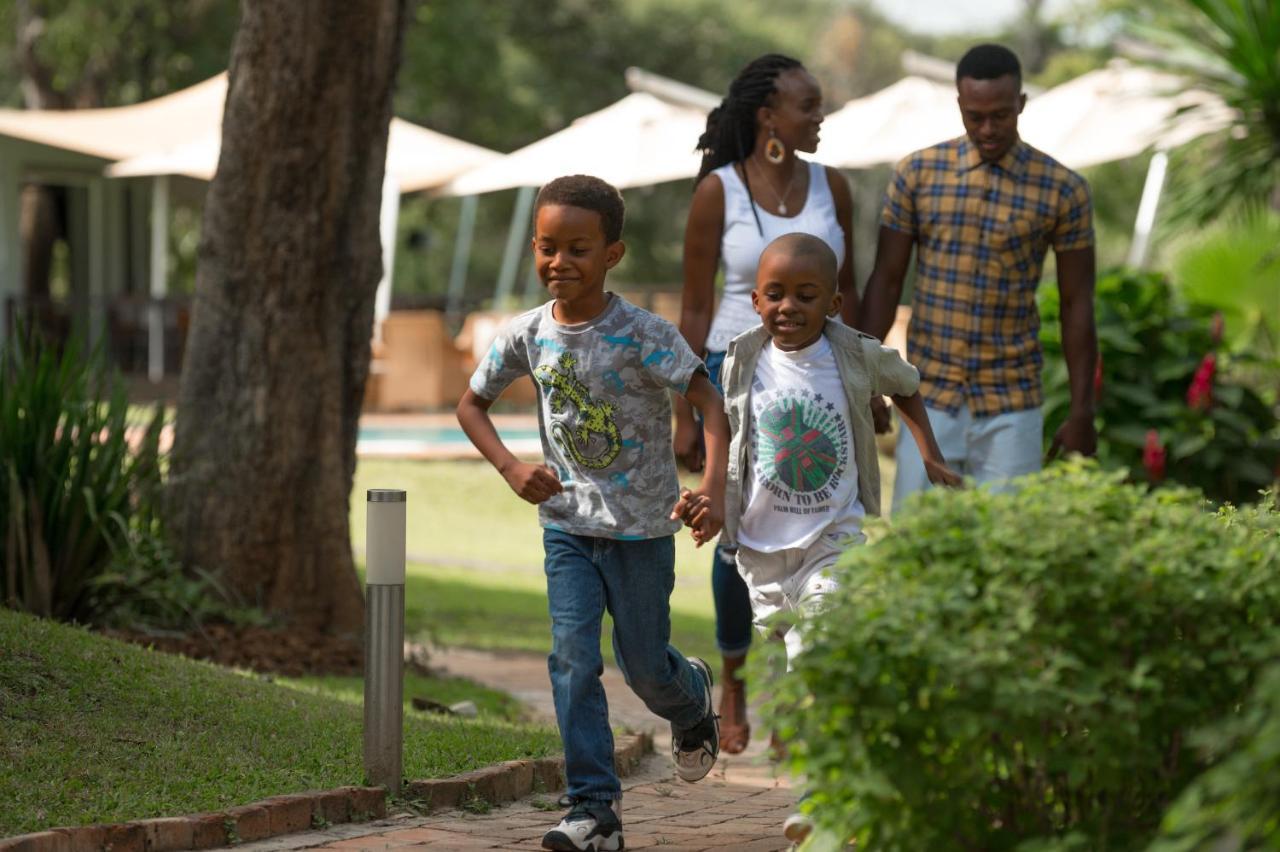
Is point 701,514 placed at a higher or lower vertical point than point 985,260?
lower

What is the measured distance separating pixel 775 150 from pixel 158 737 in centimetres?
272

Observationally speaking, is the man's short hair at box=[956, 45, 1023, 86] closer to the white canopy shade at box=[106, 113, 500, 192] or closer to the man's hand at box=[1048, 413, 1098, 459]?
the man's hand at box=[1048, 413, 1098, 459]

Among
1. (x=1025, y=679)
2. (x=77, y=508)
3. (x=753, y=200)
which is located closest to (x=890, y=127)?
(x=77, y=508)

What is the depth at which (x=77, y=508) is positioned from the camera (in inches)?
319

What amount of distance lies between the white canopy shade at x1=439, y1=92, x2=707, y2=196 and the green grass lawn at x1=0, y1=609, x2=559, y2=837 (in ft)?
49.8

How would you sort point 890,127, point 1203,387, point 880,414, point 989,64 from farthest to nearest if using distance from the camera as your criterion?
point 890,127
point 1203,387
point 989,64
point 880,414

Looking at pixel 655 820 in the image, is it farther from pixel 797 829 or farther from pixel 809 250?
pixel 809 250

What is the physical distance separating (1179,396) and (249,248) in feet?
17.6

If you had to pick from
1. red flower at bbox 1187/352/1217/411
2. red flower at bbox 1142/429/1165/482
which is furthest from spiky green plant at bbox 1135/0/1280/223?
red flower at bbox 1142/429/1165/482

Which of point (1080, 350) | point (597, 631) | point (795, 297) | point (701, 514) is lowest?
point (597, 631)

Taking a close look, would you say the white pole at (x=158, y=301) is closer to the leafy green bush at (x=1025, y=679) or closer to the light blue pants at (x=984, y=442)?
the light blue pants at (x=984, y=442)

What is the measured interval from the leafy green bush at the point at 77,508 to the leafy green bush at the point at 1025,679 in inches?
202

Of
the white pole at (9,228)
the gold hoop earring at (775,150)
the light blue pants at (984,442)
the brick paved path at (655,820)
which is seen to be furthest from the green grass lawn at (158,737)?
the white pole at (9,228)

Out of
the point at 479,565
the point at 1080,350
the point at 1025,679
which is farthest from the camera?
the point at 479,565
